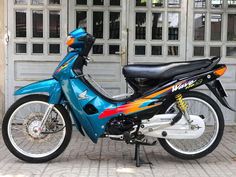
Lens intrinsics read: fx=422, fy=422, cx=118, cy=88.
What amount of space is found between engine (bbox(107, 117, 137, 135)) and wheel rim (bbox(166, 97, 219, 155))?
0.47 meters

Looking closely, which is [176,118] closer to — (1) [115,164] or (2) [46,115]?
(1) [115,164]

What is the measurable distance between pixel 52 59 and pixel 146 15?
1750 mm

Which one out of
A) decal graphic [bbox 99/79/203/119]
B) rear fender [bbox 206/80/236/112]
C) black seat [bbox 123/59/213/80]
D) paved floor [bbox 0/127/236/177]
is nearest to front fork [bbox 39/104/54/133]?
paved floor [bbox 0/127/236/177]

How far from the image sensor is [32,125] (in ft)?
16.5

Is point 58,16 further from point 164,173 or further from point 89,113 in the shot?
point 164,173

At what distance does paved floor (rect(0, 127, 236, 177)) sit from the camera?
15.6 ft

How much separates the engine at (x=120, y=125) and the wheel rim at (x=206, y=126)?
47cm

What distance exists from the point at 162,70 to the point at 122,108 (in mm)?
639

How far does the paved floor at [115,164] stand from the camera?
4742mm

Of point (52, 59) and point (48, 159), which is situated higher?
point (52, 59)

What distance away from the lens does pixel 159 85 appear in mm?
4918

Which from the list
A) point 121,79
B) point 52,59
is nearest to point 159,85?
point 121,79

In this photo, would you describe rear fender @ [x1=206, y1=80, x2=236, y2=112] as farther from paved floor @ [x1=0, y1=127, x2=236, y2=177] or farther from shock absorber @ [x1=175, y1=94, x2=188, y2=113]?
paved floor @ [x1=0, y1=127, x2=236, y2=177]

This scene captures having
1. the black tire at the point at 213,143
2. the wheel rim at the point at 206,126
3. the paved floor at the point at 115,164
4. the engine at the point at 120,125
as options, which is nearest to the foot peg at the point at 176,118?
the wheel rim at the point at 206,126
